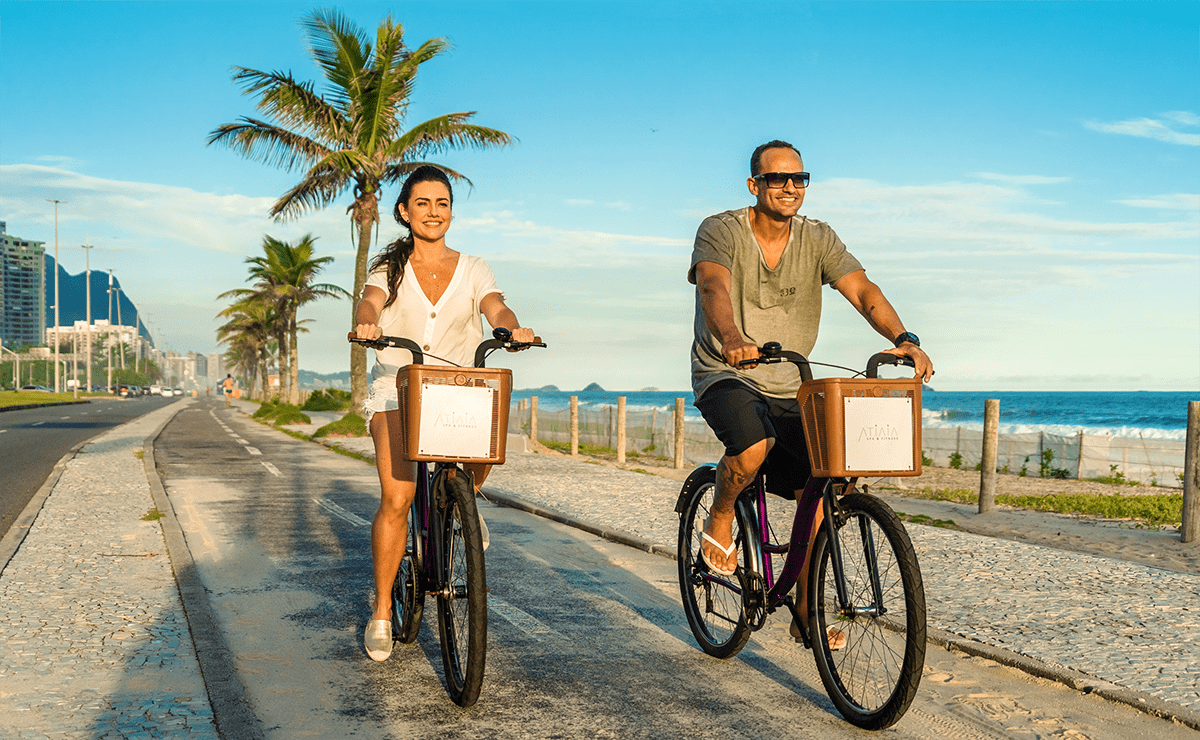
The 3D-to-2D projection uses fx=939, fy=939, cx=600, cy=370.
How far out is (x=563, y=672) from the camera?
3904 mm

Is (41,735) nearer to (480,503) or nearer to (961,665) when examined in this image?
(961,665)

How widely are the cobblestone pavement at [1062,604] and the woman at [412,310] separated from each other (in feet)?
9.00

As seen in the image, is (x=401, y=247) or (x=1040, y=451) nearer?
(x=401, y=247)

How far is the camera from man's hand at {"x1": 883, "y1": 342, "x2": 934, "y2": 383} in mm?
3358

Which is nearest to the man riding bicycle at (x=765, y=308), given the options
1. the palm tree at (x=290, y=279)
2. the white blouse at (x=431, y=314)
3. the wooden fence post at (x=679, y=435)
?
the white blouse at (x=431, y=314)

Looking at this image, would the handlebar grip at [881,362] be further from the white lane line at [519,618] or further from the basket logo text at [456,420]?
the white lane line at [519,618]

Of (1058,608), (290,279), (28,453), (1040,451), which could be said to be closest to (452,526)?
(1058,608)

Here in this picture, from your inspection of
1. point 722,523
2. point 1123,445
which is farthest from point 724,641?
point 1123,445

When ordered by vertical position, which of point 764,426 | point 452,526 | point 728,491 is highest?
point 764,426

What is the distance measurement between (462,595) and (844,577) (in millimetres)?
1386

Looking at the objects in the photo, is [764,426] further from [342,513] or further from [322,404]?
[322,404]

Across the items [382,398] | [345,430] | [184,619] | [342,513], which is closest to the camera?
[382,398]

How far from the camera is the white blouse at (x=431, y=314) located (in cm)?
390

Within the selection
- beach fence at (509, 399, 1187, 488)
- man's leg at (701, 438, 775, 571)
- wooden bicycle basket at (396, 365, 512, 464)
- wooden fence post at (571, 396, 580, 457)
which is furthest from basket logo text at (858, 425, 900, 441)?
wooden fence post at (571, 396, 580, 457)
